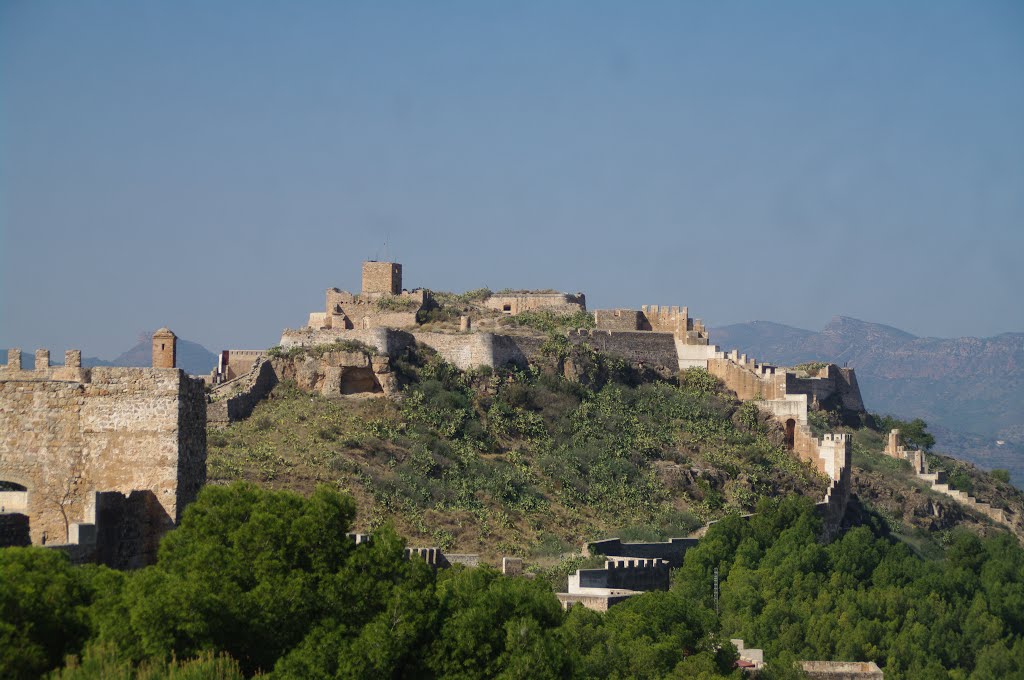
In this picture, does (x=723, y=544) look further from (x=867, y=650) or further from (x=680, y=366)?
(x=680, y=366)

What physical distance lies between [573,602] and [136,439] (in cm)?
1430

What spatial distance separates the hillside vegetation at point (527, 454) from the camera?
48.8m

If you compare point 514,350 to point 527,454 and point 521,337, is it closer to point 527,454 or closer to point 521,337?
point 521,337

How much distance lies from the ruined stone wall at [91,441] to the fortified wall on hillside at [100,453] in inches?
0.5

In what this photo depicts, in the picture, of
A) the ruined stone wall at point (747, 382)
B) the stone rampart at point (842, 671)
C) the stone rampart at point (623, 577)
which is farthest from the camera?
the ruined stone wall at point (747, 382)

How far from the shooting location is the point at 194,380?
28219 millimetres

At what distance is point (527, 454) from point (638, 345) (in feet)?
35.3

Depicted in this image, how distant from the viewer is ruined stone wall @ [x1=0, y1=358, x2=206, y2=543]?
86.9 ft

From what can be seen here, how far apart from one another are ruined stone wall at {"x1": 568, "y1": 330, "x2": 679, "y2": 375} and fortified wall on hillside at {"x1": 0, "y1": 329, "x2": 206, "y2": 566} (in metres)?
37.2

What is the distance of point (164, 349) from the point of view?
2916 centimetres

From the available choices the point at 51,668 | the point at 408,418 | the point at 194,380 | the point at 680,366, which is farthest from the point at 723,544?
Answer: the point at 51,668

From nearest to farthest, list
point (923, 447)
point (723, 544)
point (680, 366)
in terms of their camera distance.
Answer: point (723, 544) < point (680, 366) < point (923, 447)

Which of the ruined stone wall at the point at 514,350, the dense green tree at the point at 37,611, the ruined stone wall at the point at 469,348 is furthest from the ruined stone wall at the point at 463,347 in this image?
the dense green tree at the point at 37,611

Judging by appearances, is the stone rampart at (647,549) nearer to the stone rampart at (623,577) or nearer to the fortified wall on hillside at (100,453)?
the stone rampart at (623,577)
